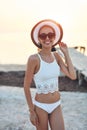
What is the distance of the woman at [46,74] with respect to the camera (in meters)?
3.21

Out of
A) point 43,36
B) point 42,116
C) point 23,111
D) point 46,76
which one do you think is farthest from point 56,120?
point 23,111

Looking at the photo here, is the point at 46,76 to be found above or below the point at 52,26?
below

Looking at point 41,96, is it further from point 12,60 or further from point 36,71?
point 12,60

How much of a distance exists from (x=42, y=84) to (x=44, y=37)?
398mm

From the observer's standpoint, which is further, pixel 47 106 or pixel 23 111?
pixel 23 111

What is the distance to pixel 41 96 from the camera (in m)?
3.28

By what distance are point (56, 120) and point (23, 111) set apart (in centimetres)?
308

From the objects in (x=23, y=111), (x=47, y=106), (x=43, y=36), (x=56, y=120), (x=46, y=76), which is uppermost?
(x=43, y=36)

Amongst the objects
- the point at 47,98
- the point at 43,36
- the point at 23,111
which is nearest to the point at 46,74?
the point at 47,98

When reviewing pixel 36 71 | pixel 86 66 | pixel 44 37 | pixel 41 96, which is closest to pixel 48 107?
pixel 41 96

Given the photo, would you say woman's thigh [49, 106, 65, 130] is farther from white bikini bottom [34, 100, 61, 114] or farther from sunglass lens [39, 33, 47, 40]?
sunglass lens [39, 33, 47, 40]

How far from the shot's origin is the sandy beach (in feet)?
17.7

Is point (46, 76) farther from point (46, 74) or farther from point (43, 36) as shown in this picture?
point (43, 36)

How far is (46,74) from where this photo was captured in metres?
3.21
